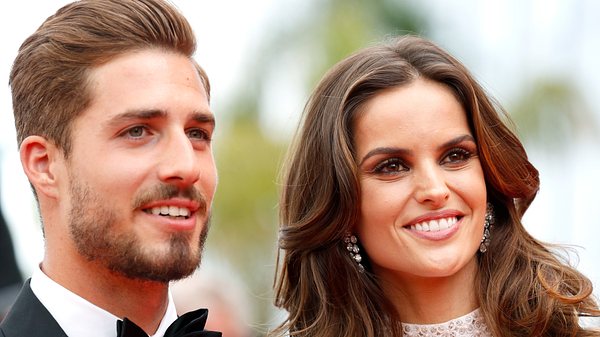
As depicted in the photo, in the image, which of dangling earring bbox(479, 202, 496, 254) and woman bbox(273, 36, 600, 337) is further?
dangling earring bbox(479, 202, 496, 254)

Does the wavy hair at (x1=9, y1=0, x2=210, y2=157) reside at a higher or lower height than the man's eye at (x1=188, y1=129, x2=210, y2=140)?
higher

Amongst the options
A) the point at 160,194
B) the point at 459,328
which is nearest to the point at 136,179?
the point at 160,194

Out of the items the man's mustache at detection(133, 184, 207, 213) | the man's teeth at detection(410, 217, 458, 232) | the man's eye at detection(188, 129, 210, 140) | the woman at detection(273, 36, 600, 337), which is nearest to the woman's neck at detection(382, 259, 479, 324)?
the woman at detection(273, 36, 600, 337)

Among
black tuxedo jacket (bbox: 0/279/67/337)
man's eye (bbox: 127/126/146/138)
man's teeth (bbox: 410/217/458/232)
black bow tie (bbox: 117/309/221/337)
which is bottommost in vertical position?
black bow tie (bbox: 117/309/221/337)

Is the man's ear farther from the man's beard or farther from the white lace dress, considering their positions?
the white lace dress

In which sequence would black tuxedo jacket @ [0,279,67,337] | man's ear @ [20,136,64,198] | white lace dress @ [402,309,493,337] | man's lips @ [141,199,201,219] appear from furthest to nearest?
white lace dress @ [402,309,493,337] < man's ear @ [20,136,64,198] < man's lips @ [141,199,201,219] < black tuxedo jacket @ [0,279,67,337]

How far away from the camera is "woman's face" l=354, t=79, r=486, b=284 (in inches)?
188

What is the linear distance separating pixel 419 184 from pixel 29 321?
1669mm

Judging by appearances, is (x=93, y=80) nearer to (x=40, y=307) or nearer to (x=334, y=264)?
(x=40, y=307)

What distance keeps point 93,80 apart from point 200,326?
1015mm

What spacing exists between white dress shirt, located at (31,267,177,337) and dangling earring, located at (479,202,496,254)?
66.7 inches

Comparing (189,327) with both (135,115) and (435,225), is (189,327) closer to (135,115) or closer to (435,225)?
(135,115)

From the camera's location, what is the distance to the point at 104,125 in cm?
426

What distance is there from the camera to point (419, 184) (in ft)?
15.6
